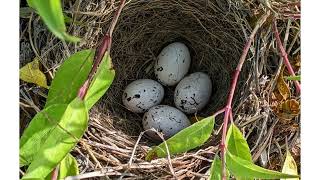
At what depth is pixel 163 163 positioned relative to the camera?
1.21 m

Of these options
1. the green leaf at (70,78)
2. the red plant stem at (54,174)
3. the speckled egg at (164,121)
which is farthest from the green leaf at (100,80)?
the speckled egg at (164,121)

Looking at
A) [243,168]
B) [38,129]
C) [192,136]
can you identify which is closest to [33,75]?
[38,129]

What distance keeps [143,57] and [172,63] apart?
83mm

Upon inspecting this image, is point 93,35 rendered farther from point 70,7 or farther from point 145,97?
point 145,97

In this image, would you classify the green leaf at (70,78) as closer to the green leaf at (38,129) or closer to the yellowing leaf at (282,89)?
the green leaf at (38,129)

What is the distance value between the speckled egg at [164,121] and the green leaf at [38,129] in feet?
1.44

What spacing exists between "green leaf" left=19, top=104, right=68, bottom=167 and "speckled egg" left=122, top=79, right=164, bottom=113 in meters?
0.47

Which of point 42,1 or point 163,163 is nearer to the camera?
point 42,1

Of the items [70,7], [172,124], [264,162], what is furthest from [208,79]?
[70,7]

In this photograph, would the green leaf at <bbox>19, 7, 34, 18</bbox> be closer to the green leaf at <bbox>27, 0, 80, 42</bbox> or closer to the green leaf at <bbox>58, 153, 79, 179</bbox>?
the green leaf at <bbox>58, 153, 79, 179</bbox>

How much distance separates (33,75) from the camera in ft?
3.84

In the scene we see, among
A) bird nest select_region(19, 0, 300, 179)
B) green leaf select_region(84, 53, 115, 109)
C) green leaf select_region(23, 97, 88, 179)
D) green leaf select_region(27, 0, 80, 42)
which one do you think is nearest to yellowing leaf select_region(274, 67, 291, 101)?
bird nest select_region(19, 0, 300, 179)

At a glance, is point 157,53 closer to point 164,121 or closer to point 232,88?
point 164,121

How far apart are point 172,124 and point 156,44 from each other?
Answer: 0.23 m
